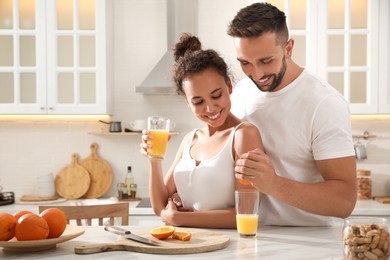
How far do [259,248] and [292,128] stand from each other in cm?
61

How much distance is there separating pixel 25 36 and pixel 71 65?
399mm

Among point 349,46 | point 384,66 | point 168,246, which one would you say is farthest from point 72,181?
point 168,246

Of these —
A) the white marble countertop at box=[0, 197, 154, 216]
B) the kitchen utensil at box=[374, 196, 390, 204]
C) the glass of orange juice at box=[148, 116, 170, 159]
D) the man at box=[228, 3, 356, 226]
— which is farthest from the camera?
the kitchen utensil at box=[374, 196, 390, 204]

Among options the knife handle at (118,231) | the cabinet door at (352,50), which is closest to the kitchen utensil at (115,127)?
the cabinet door at (352,50)

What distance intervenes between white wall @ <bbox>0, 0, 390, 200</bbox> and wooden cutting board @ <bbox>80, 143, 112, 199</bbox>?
0.06 metres

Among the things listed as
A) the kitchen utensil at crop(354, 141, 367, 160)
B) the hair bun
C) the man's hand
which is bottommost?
the kitchen utensil at crop(354, 141, 367, 160)

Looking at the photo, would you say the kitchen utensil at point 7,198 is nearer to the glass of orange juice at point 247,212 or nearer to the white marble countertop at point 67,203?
the white marble countertop at point 67,203

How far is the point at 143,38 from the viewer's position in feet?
16.1

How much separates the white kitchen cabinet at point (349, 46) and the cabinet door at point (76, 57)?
4.41 feet

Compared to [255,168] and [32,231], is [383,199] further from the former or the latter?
[32,231]

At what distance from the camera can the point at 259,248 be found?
1.92 metres

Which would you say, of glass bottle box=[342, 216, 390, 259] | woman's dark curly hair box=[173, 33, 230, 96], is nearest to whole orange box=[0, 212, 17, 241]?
woman's dark curly hair box=[173, 33, 230, 96]

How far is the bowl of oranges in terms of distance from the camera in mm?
1860

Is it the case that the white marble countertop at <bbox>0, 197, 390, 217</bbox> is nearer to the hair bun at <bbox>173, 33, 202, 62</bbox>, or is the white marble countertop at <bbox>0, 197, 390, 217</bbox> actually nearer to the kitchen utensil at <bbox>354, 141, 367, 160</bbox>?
the kitchen utensil at <bbox>354, 141, 367, 160</bbox>
